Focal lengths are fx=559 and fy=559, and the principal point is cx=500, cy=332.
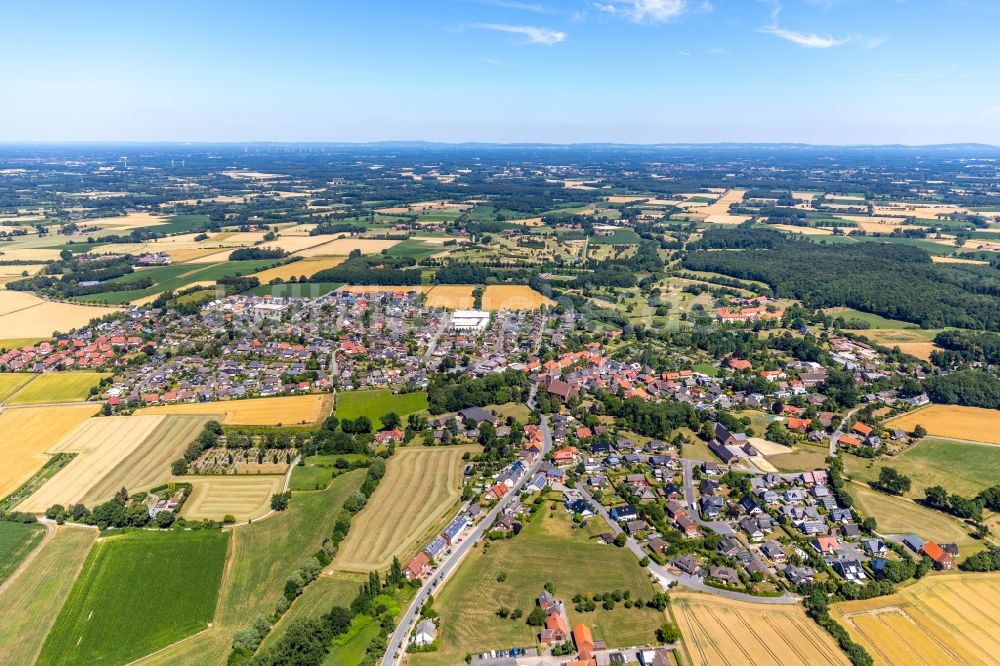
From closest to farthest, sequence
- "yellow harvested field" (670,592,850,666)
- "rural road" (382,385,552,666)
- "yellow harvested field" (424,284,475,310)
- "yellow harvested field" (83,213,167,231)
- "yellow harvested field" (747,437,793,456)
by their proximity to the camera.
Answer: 1. "yellow harvested field" (670,592,850,666)
2. "rural road" (382,385,552,666)
3. "yellow harvested field" (747,437,793,456)
4. "yellow harvested field" (424,284,475,310)
5. "yellow harvested field" (83,213,167,231)

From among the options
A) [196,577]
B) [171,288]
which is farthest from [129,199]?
[196,577]

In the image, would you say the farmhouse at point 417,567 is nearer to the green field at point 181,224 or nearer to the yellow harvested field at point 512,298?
the yellow harvested field at point 512,298

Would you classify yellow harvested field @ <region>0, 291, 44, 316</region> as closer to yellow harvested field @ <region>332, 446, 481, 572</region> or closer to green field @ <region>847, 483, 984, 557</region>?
yellow harvested field @ <region>332, 446, 481, 572</region>

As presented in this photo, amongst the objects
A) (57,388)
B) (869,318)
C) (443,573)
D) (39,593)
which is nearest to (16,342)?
(57,388)

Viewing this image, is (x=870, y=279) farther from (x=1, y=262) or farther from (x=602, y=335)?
(x=1, y=262)

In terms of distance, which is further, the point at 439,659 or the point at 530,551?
the point at 530,551

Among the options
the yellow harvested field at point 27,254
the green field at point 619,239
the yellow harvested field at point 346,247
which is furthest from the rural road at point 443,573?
the yellow harvested field at point 27,254

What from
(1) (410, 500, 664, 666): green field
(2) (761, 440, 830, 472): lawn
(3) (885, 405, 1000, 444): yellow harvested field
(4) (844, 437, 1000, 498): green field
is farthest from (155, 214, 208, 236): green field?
(3) (885, 405, 1000, 444): yellow harvested field
